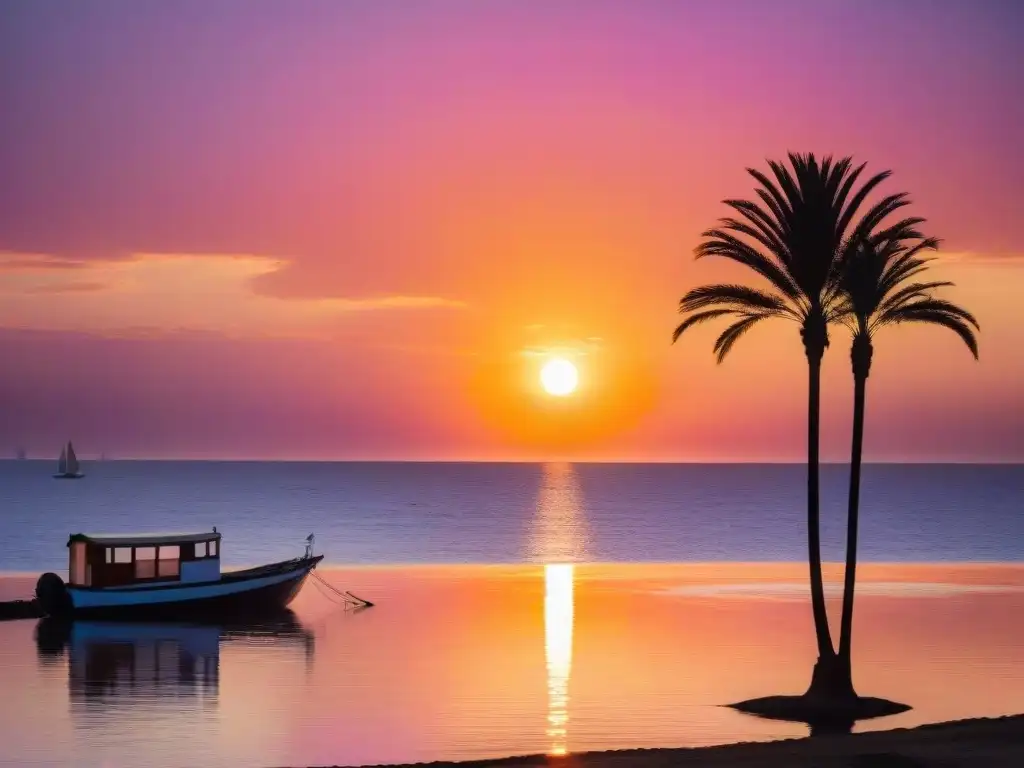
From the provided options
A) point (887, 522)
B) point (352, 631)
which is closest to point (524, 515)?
point (887, 522)

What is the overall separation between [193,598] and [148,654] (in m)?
11.8

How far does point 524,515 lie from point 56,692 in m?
154

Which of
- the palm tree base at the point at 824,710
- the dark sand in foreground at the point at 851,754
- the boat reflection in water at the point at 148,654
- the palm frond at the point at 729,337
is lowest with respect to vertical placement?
the boat reflection in water at the point at 148,654

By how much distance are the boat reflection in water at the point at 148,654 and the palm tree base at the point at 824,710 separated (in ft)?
50.2

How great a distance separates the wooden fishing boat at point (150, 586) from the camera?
212ft

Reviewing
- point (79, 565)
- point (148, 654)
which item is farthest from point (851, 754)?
point (79, 565)

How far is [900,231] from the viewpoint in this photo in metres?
35.9

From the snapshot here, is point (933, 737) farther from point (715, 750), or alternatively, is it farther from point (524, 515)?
point (524, 515)

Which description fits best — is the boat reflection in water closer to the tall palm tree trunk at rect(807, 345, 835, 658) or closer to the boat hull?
the boat hull

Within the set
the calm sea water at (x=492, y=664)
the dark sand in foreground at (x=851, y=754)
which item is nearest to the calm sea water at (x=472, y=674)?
the calm sea water at (x=492, y=664)

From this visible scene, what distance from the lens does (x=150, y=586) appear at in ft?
217

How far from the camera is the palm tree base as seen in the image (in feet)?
113

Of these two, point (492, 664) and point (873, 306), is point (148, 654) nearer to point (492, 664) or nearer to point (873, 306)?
point (492, 664)

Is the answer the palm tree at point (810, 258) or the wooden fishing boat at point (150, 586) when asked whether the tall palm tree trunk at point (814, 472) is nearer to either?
the palm tree at point (810, 258)
